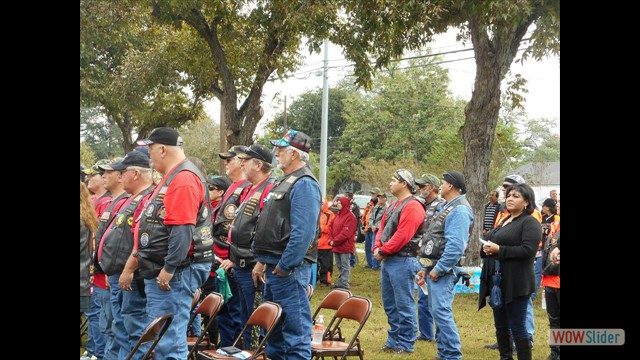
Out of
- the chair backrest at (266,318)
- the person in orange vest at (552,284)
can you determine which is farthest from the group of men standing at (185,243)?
the person in orange vest at (552,284)

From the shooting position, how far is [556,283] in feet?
24.0

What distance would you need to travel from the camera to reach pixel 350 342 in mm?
6277

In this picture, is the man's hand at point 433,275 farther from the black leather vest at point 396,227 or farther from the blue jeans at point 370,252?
the blue jeans at point 370,252

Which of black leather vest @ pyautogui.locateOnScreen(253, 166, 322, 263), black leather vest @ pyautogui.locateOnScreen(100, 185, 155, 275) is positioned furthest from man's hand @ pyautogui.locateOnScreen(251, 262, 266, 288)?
black leather vest @ pyautogui.locateOnScreen(100, 185, 155, 275)

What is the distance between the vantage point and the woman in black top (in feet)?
20.9

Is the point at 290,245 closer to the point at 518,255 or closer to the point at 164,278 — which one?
the point at 164,278

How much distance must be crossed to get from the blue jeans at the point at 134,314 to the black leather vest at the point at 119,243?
312 mm

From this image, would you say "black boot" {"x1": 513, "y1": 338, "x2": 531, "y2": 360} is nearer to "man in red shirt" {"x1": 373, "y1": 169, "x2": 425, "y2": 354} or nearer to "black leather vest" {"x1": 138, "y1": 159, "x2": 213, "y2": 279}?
"man in red shirt" {"x1": 373, "y1": 169, "x2": 425, "y2": 354}

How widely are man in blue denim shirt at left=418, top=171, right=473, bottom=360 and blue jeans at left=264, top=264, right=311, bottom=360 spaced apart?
188 cm

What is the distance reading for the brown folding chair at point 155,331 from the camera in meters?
4.88

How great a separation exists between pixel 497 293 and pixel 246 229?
233cm
